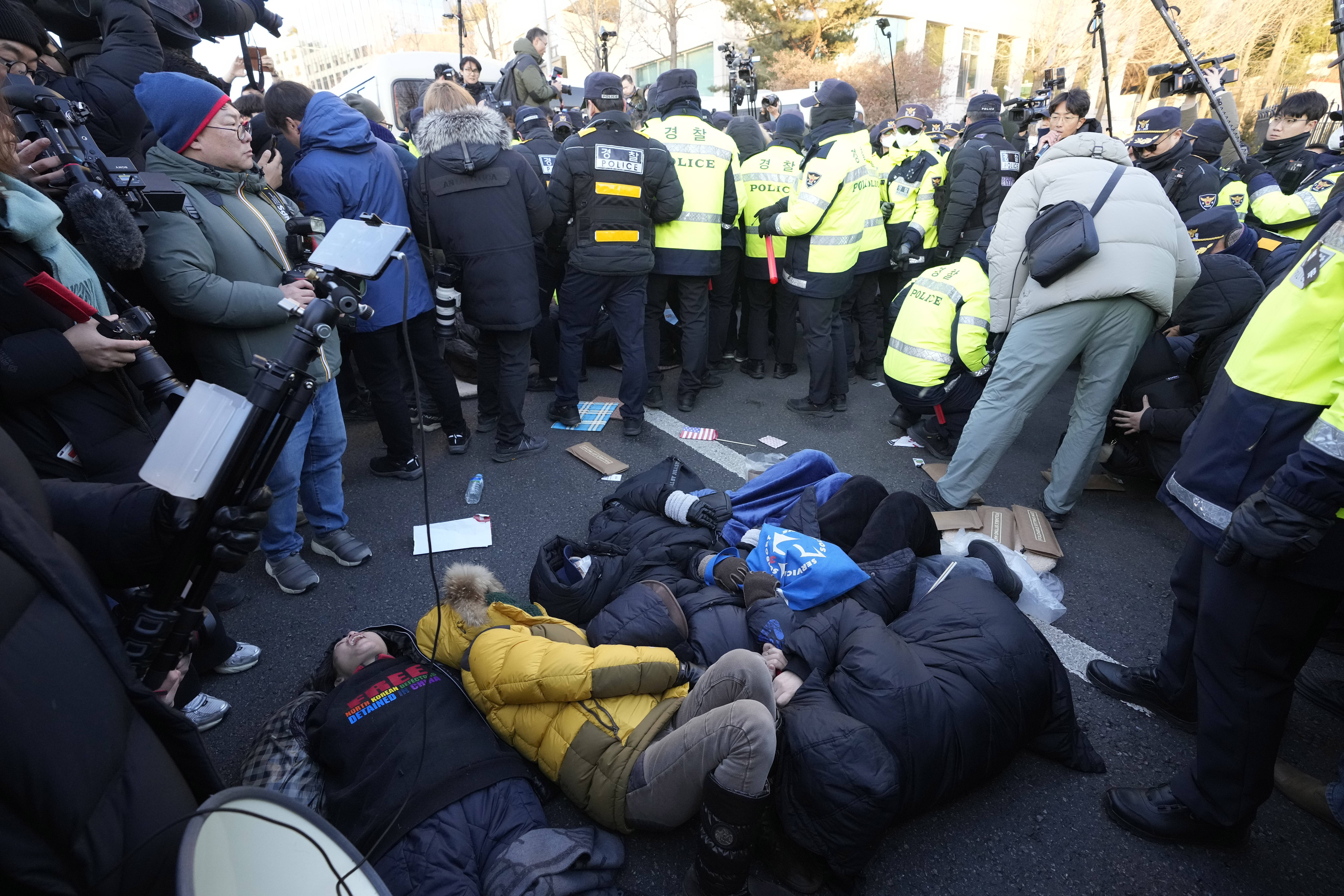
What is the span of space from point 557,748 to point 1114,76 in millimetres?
27320

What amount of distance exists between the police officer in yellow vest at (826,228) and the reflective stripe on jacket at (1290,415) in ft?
9.84

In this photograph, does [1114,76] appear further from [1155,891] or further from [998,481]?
[1155,891]

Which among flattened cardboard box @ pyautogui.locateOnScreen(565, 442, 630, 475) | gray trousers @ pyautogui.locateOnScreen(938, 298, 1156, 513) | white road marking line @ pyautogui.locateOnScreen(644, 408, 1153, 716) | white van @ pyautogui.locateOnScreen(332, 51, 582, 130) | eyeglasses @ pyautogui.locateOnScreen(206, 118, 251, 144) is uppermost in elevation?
white van @ pyautogui.locateOnScreen(332, 51, 582, 130)

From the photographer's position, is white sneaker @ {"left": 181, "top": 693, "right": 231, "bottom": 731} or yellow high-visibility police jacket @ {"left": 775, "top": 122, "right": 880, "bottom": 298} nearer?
white sneaker @ {"left": 181, "top": 693, "right": 231, "bottom": 731}

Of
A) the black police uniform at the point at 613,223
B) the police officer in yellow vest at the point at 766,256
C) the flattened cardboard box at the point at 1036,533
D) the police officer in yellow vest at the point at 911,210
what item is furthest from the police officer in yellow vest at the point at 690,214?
the flattened cardboard box at the point at 1036,533

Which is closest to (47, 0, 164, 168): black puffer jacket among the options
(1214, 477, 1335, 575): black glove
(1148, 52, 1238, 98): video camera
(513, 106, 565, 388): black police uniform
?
(513, 106, 565, 388): black police uniform

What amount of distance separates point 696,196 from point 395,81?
8459 mm

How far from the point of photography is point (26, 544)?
37.8 inches

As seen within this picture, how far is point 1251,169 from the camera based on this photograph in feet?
18.7

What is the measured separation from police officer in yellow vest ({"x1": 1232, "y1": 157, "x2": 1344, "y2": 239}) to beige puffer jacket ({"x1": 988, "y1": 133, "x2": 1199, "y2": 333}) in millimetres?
2370

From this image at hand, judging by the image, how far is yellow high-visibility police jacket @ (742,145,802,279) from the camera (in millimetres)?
5086

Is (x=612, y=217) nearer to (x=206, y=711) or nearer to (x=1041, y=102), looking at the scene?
(x=206, y=711)

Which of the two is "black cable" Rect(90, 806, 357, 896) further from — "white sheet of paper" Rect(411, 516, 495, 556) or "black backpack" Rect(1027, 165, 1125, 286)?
"black backpack" Rect(1027, 165, 1125, 286)

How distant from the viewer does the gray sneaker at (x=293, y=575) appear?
10.2ft
